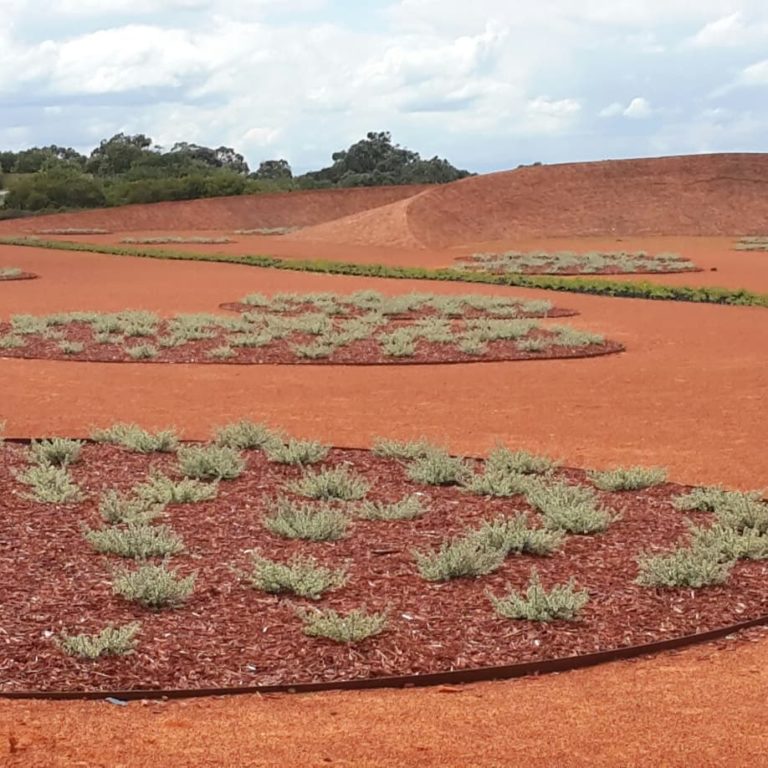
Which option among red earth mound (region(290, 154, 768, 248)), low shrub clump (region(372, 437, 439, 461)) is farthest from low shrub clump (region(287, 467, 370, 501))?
red earth mound (region(290, 154, 768, 248))

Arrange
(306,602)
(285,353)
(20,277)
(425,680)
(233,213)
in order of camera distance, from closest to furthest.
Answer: (425,680) < (306,602) < (285,353) < (20,277) < (233,213)

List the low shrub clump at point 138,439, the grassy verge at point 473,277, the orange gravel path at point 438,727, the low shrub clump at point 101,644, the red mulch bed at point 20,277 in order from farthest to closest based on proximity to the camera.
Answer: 1. the red mulch bed at point 20,277
2. the grassy verge at point 473,277
3. the low shrub clump at point 138,439
4. the low shrub clump at point 101,644
5. the orange gravel path at point 438,727

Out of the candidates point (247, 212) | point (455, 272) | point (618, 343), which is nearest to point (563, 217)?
point (247, 212)

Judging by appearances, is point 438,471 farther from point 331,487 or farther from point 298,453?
point 298,453

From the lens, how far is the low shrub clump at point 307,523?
690 centimetres

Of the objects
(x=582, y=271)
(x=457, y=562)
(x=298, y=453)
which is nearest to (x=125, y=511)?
(x=298, y=453)

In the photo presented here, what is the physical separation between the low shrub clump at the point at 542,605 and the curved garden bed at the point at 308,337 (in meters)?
9.05

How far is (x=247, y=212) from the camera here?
5809 centimetres

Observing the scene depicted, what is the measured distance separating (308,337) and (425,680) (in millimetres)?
12135

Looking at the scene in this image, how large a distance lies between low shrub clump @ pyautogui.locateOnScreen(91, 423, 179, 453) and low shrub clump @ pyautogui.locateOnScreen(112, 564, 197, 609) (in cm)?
326

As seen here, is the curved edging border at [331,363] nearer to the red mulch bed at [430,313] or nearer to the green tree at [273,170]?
the red mulch bed at [430,313]

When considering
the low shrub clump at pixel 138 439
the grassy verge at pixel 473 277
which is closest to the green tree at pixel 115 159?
the grassy verge at pixel 473 277

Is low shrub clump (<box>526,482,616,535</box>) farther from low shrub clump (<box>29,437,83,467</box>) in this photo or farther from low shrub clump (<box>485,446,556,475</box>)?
low shrub clump (<box>29,437,83,467</box>)

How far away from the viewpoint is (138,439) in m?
9.06
